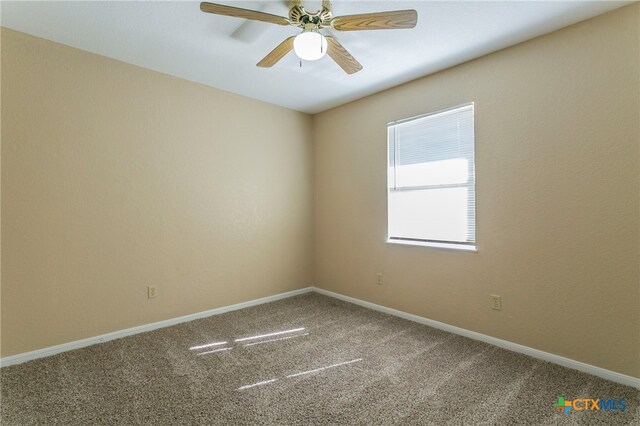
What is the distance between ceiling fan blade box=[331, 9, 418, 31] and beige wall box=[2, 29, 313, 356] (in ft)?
6.80

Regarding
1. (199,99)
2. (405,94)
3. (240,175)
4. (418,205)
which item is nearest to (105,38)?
(199,99)

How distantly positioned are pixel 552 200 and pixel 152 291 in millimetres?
3607

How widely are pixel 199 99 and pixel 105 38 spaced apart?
976mm

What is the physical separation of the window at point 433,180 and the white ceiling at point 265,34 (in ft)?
1.72

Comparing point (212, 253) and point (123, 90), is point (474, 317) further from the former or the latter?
point (123, 90)

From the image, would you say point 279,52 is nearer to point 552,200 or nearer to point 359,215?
point 359,215

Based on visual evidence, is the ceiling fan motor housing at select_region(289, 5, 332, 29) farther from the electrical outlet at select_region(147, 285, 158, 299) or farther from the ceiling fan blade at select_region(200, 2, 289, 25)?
the electrical outlet at select_region(147, 285, 158, 299)

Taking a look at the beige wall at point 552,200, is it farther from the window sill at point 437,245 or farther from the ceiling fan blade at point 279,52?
the ceiling fan blade at point 279,52

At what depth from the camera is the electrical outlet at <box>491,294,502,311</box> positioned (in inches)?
102

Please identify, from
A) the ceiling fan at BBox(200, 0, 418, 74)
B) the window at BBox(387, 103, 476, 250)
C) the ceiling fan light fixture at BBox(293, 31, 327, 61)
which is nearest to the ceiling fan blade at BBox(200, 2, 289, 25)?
the ceiling fan at BBox(200, 0, 418, 74)

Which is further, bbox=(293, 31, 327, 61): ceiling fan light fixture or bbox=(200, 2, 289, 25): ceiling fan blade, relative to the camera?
bbox=(293, 31, 327, 61): ceiling fan light fixture

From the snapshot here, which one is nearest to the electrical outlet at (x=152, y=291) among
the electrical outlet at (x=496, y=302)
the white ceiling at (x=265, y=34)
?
the white ceiling at (x=265, y=34)

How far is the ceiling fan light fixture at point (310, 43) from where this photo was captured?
6.09 ft

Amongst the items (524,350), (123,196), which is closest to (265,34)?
(123,196)
